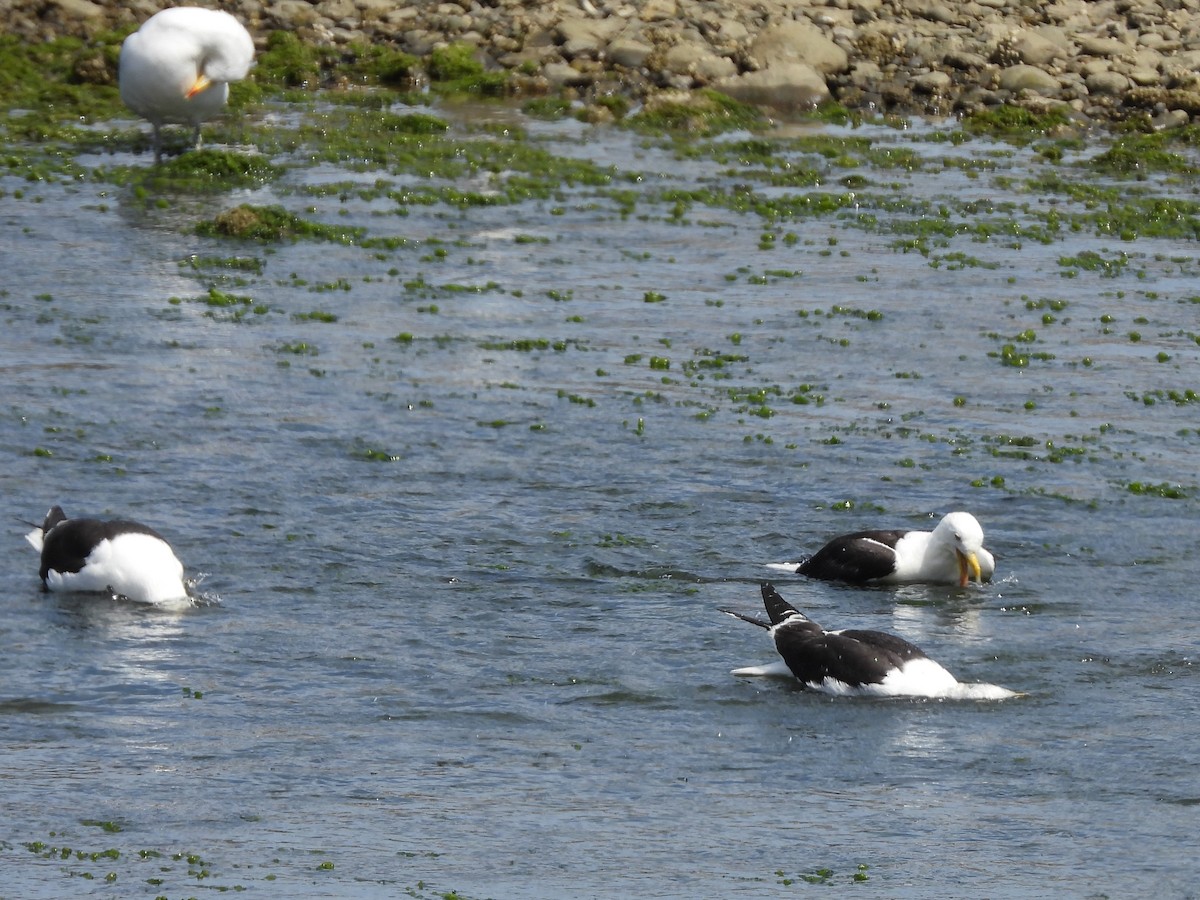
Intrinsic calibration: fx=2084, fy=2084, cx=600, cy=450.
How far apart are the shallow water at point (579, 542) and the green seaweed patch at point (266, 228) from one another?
33 cm

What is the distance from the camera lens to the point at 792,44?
2939cm

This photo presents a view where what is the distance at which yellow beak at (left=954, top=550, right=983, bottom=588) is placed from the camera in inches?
494

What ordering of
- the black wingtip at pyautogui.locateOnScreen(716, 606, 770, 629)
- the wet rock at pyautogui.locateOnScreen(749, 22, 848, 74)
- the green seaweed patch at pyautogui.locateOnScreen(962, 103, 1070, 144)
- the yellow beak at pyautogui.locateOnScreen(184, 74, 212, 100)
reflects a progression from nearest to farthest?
the black wingtip at pyautogui.locateOnScreen(716, 606, 770, 629) < the yellow beak at pyautogui.locateOnScreen(184, 74, 212, 100) < the green seaweed patch at pyautogui.locateOnScreen(962, 103, 1070, 144) < the wet rock at pyautogui.locateOnScreen(749, 22, 848, 74)

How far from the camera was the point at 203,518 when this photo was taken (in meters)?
13.0

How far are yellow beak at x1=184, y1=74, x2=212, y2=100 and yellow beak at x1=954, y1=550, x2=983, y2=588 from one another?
13.7 m

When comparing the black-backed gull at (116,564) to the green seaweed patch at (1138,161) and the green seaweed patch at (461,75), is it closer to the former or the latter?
the green seaweed patch at (1138,161)

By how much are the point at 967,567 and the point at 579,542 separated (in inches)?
93.4

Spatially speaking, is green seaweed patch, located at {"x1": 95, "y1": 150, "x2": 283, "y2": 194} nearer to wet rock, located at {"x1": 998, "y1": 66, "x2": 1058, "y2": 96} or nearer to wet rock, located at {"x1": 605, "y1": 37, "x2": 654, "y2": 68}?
wet rock, located at {"x1": 605, "y1": 37, "x2": 654, "y2": 68}

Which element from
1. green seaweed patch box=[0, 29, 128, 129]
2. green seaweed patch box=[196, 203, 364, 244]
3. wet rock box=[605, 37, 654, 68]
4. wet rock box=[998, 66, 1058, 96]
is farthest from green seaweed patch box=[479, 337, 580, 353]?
wet rock box=[998, 66, 1058, 96]

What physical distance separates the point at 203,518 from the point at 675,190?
37.4ft

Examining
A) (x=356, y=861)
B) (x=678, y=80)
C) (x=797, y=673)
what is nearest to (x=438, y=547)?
(x=797, y=673)

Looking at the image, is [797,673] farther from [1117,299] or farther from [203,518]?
[1117,299]

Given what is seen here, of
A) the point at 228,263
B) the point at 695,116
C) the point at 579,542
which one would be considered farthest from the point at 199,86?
the point at 579,542

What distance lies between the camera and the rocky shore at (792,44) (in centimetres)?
2870
